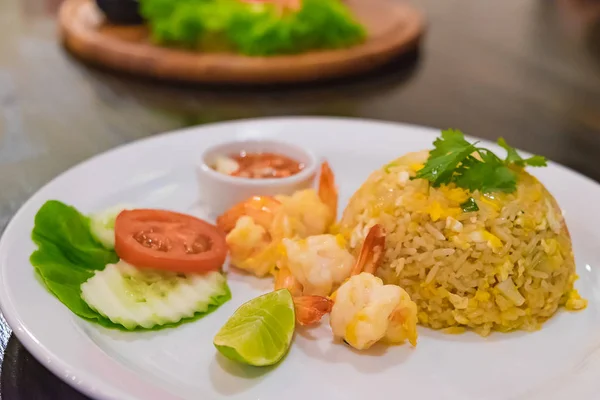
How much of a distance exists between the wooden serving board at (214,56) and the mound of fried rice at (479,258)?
8.03 feet

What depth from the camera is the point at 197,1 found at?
16.5 ft

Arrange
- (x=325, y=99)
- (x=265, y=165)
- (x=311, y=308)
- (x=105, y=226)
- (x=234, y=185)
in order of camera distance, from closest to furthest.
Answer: (x=311, y=308), (x=105, y=226), (x=234, y=185), (x=265, y=165), (x=325, y=99)

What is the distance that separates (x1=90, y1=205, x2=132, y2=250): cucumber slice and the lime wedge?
2.28 feet

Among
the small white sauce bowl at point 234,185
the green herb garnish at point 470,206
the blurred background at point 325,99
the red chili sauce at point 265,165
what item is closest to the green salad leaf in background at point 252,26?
the blurred background at point 325,99

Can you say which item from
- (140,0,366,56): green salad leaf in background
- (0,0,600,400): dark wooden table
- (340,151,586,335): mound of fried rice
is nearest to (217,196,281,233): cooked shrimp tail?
(340,151,586,335): mound of fried rice

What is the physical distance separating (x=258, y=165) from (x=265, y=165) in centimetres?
3

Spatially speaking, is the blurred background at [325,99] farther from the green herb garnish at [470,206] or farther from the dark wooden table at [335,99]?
the green herb garnish at [470,206]

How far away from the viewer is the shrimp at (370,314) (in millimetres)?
2070

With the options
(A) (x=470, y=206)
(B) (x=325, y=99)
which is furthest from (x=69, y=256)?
(B) (x=325, y=99)

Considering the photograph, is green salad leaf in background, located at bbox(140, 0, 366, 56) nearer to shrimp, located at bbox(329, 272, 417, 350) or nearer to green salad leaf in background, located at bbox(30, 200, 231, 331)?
green salad leaf in background, located at bbox(30, 200, 231, 331)

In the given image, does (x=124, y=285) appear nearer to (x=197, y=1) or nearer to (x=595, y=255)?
(x=595, y=255)

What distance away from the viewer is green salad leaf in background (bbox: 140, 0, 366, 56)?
4711 millimetres

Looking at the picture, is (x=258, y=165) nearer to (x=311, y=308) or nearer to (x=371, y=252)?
(x=371, y=252)

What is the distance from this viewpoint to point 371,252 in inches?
93.5
